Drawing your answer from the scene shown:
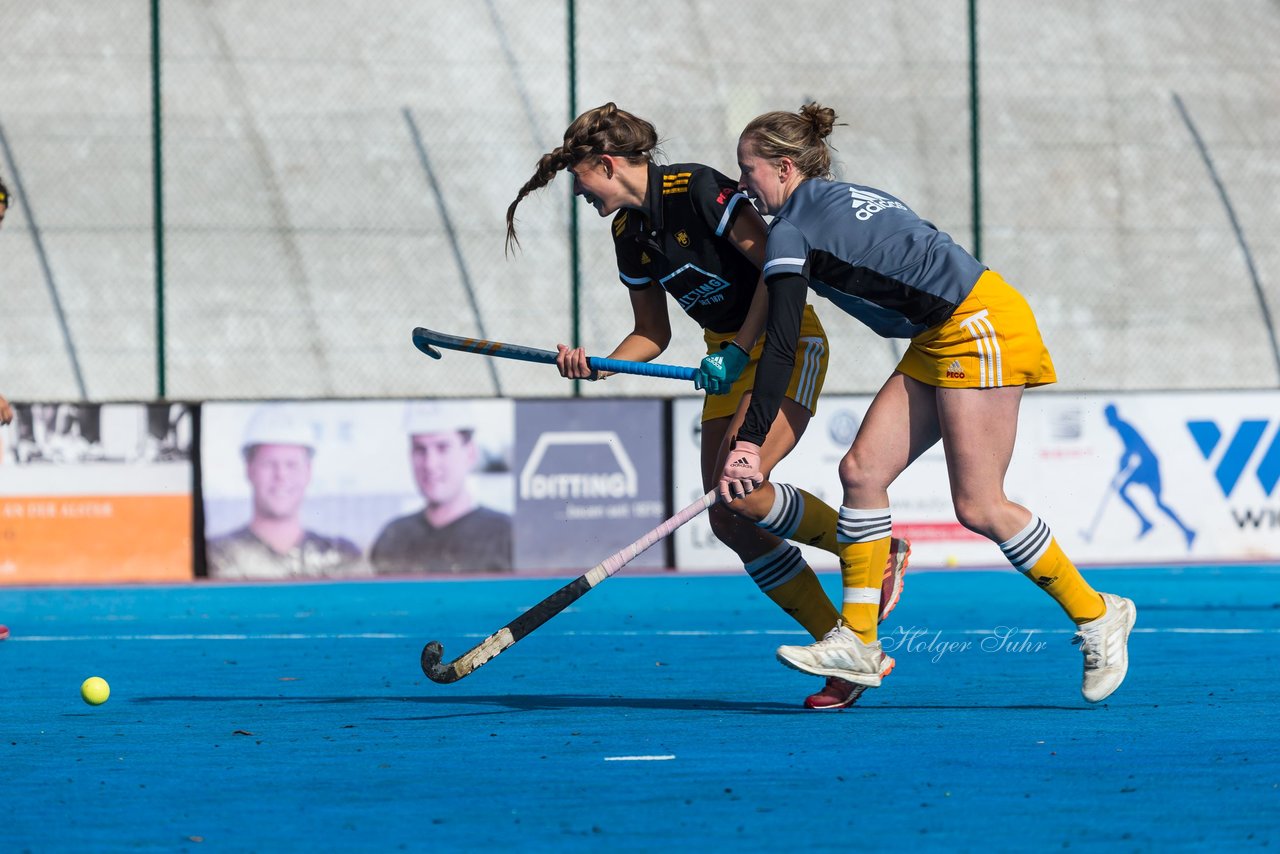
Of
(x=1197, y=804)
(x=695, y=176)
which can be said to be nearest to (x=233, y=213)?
(x=695, y=176)

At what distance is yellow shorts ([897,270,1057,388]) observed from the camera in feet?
16.6

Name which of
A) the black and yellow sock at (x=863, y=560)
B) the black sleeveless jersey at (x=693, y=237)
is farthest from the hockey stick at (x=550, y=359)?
the black and yellow sock at (x=863, y=560)

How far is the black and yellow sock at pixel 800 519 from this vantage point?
18.1ft

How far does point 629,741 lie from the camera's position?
4711 mm

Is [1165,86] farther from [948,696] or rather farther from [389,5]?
[948,696]

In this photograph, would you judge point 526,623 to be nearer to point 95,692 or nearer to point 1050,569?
point 95,692

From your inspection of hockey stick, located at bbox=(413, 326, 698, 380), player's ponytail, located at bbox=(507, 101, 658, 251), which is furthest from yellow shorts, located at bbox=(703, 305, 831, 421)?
player's ponytail, located at bbox=(507, 101, 658, 251)

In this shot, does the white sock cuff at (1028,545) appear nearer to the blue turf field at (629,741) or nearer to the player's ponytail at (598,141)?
the blue turf field at (629,741)

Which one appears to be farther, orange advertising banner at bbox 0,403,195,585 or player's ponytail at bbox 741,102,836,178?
orange advertising banner at bbox 0,403,195,585

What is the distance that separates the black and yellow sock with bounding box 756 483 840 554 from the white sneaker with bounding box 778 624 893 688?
0.33 meters

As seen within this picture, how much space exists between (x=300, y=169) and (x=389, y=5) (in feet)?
8.63

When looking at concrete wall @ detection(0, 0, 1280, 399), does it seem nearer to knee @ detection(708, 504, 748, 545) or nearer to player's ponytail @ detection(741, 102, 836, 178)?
knee @ detection(708, 504, 748, 545)

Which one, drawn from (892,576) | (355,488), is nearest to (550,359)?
Result: (892,576)

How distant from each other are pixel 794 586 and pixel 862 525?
0.51 metres
